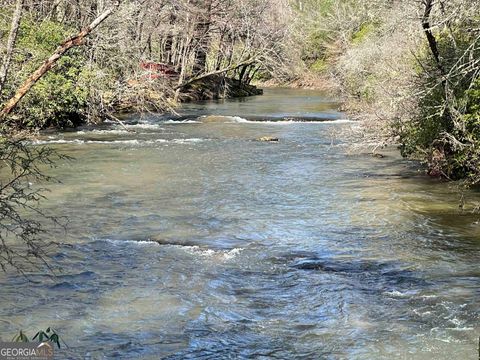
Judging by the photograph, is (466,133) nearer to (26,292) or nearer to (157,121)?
(26,292)

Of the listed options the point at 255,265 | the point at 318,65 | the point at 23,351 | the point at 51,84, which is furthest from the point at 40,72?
the point at 318,65

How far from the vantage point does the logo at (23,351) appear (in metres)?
4.65

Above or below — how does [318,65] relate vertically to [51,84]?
above

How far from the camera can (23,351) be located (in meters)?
4.77

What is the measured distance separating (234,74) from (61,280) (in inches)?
1975

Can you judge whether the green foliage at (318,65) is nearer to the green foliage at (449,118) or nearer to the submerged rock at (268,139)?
the submerged rock at (268,139)

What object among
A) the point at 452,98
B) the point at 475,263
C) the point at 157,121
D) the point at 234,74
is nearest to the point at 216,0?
the point at 157,121

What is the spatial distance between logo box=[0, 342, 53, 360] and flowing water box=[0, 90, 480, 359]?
1.88 metres

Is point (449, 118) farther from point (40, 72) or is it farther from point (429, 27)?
point (40, 72)

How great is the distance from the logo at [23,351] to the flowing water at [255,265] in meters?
1.88

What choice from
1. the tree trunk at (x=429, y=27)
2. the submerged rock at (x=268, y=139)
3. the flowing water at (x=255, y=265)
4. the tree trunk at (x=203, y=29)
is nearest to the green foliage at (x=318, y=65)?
the tree trunk at (x=203, y=29)

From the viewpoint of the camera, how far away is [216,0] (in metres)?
38.0

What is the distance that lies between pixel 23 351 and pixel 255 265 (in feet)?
17.9

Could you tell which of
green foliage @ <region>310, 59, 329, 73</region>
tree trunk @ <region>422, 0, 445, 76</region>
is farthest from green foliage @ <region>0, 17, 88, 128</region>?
green foliage @ <region>310, 59, 329, 73</region>
